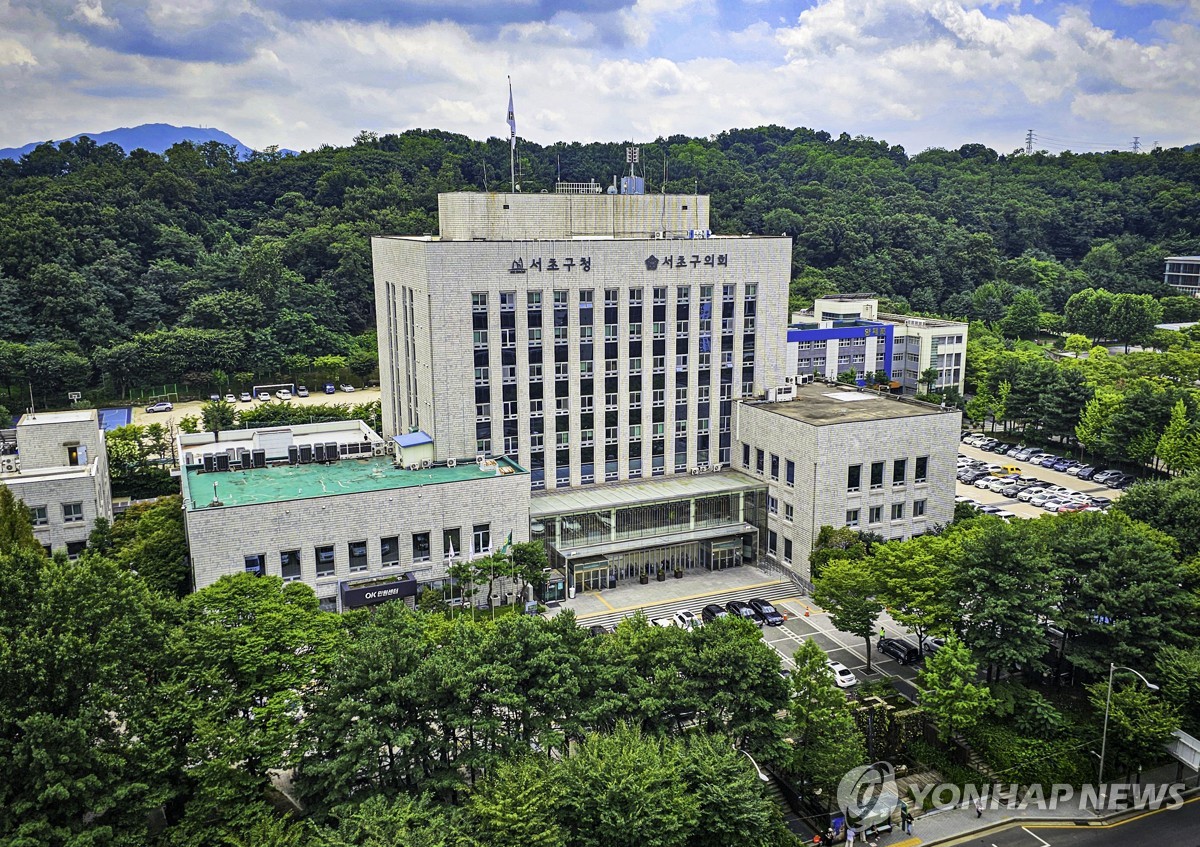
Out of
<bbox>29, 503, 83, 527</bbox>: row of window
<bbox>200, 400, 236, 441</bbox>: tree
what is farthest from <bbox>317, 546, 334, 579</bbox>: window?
<bbox>200, 400, 236, 441</bbox>: tree

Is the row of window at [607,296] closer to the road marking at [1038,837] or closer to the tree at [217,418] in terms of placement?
the road marking at [1038,837]

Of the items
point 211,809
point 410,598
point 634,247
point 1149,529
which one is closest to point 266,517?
point 410,598

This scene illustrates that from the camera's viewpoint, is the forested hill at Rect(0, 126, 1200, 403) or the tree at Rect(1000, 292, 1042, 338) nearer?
the forested hill at Rect(0, 126, 1200, 403)

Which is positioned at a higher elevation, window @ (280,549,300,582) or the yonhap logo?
window @ (280,549,300,582)

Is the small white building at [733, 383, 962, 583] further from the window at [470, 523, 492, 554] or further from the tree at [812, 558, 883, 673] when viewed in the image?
the window at [470, 523, 492, 554]

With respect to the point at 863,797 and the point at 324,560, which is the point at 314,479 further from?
the point at 863,797

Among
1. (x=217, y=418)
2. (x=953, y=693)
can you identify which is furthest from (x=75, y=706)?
(x=217, y=418)

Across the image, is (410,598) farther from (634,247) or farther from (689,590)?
(634,247)
